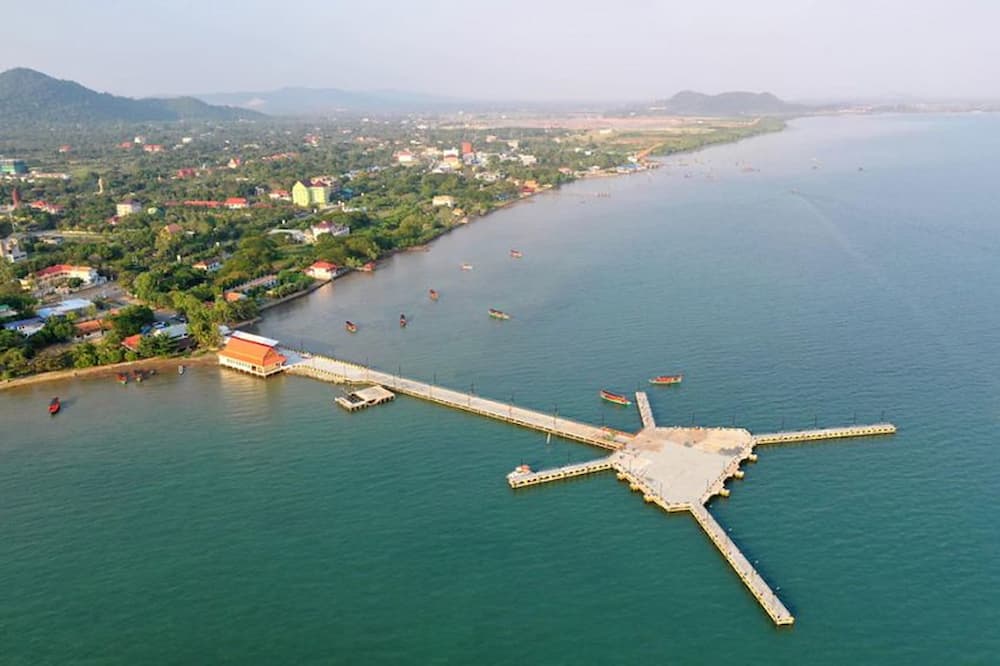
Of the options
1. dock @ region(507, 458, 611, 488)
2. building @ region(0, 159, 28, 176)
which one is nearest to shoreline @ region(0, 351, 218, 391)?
dock @ region(507, 458, 611, 488)

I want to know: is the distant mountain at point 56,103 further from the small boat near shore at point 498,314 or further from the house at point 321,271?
the small boat near shore at point 498,314

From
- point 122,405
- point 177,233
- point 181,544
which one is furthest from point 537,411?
point 177,233

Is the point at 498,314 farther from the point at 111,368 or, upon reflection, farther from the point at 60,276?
the point at 60,276

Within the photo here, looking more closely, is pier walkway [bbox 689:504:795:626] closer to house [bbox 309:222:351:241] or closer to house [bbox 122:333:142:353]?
house [bbox 122:333:142:353]

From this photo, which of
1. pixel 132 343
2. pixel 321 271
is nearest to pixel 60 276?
pixel 321 271

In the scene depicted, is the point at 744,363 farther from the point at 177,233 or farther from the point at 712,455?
the point at 177,233

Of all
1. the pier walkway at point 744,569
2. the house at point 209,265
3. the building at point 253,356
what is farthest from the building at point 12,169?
the pier walkway at point 744,569
